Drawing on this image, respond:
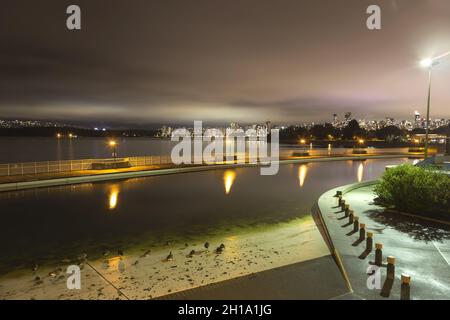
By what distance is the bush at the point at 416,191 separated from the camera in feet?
43.5

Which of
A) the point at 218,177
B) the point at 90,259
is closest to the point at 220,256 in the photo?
the point at 90,259

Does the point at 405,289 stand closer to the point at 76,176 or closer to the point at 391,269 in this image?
the point at 391,269

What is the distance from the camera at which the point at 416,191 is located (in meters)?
13.9

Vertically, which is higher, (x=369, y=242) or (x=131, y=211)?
(x=369, y=242)

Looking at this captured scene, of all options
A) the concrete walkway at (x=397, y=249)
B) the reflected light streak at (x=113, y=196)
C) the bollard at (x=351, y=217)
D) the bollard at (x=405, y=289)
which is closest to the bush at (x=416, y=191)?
the concrete walkway at (x=397, y=249)

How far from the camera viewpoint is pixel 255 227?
14.4 meters

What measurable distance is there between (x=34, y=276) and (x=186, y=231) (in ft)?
19.7

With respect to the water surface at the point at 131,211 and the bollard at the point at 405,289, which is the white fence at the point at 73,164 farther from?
the bollard at the point at 405,289

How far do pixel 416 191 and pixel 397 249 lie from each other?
17.1 feet

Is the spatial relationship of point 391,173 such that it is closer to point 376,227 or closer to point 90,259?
point 376,227

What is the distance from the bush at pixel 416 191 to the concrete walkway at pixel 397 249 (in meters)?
0.63

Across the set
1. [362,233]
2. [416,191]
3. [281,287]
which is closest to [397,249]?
[362,233]

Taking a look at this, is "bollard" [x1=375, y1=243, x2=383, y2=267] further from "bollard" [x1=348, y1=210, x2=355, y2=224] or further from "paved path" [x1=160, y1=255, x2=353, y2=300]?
"bollard" [x1=348, y1=210, x2=355, y2=224]
